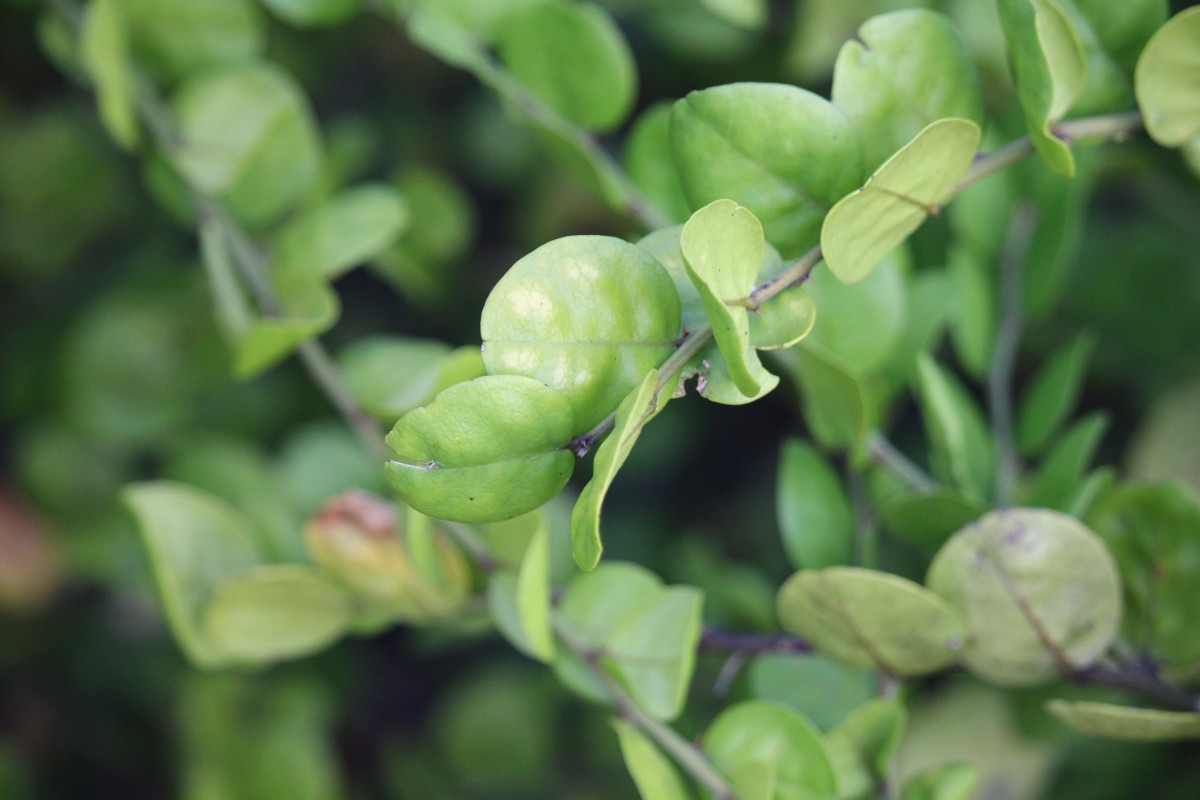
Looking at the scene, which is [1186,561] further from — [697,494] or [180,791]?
[180,791]

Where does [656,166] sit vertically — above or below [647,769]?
above

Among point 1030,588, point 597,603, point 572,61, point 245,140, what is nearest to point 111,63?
point 245,140

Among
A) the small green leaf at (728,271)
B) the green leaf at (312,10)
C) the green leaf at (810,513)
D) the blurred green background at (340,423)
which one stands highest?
the small green leaf at (728,271)

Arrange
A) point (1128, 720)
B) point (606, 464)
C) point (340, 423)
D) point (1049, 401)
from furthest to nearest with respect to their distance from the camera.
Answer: point (340, 423)
point (1049, 401)
point (1128, 720)
point (606, 464)

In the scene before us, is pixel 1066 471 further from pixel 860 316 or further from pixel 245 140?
pixel 245 140

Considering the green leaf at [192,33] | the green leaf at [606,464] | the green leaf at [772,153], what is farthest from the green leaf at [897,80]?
the green leaf at [192,33]

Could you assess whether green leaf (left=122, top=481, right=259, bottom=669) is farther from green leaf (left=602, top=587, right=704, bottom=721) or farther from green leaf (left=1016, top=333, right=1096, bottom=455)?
→ green leaf (left=1016, top=333, right=1096, bottom=455)

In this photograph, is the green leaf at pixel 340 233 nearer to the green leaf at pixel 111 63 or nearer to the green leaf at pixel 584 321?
the green leaf at pixel 111 63
